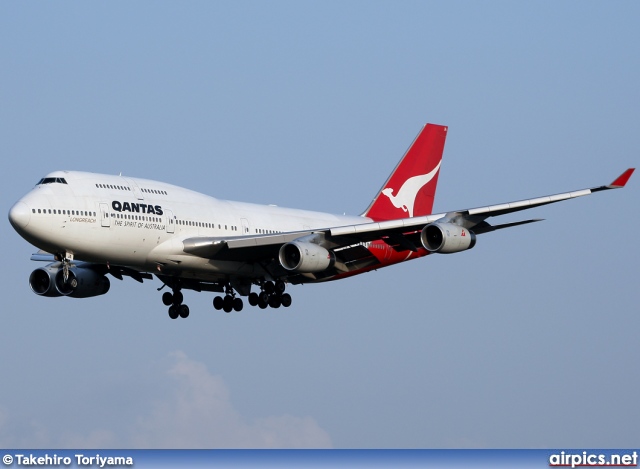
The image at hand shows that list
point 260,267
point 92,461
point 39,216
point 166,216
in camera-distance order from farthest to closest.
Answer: point 260,267, point 166,216, point 39,216, point 92,461

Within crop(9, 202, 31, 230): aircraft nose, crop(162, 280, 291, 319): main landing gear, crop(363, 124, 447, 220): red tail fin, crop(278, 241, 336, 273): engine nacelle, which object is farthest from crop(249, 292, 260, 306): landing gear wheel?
crop(9, 202, 31, 230): aircraft nose

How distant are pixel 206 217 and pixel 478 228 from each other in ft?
38.4

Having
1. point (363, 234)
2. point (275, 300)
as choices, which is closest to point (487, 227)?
point (363, 234)

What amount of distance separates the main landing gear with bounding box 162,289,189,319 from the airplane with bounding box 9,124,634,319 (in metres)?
0.05

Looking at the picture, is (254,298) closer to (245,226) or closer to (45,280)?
(245,226)

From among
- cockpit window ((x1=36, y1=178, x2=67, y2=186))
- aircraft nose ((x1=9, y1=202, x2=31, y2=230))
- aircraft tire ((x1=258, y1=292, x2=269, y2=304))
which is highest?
cockpit window ((x1=36, y1=178, x2=67, y2=186))

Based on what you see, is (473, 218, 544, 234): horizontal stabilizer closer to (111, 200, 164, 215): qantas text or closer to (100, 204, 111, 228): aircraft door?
(111, 200, 164, 215): qantas text

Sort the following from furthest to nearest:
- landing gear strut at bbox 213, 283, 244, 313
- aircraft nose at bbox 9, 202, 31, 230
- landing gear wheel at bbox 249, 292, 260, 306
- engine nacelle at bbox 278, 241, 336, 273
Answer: landing gear strut at bbox 213, 283, 244, 313 → landing gear wheel at bbox 249, 292, 260, 306 → engine nacelle at bbox 278, 241, 336, 273 → aircraft nose at bbox 9, 202, 31, 230

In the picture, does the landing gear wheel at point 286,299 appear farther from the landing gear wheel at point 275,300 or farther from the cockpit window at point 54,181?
the cockpit window at point 54,181

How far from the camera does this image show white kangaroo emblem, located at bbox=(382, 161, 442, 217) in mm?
71963

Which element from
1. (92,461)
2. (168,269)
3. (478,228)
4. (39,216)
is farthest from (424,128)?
(92,461)

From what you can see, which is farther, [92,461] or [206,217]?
[206,217]

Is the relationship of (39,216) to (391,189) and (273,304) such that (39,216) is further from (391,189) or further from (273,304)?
(391,189)

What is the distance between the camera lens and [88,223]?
55.1 metres
